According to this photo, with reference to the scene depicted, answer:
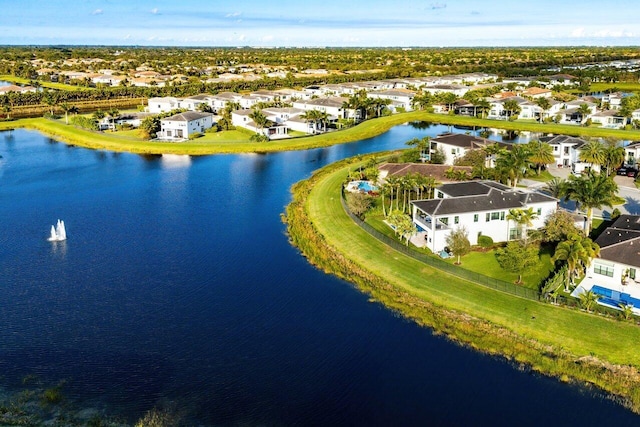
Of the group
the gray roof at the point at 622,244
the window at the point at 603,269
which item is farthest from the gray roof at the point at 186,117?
the window at the point at 603,269

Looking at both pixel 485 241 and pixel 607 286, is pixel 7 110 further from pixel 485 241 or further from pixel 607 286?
pixel 607 286

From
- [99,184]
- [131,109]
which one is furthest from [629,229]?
[131,109]

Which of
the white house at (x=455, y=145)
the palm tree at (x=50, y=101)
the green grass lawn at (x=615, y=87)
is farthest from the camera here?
the green grass lawn at (x=615, y=87)

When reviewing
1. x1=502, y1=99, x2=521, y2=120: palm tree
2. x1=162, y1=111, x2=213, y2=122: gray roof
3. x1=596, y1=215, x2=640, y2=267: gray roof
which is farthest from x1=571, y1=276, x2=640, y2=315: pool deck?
x1=502, y1=99, x2=521, y2=120: palm tree

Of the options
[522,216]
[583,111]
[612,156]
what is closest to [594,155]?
[612,156]

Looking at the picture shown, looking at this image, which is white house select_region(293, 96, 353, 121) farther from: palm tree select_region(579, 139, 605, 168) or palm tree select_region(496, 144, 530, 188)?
palm tree select_region(496, 144, 530, 188)

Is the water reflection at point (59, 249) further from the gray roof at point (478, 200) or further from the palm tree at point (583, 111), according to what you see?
the palm tree at point (583, 111)
